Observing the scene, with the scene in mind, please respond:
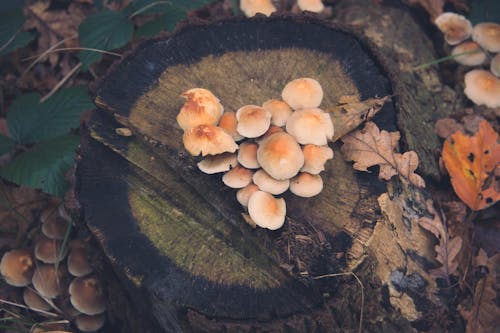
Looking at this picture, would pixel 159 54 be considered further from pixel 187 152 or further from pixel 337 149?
pixel 337 149

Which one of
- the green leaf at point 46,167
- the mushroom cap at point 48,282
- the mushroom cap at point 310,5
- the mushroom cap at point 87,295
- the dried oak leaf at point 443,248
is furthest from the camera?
the mushroom cap at point 310,5

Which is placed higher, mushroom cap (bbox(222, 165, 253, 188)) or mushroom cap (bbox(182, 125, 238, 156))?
mushroom cap (bbox(182, 125, 238, 156))

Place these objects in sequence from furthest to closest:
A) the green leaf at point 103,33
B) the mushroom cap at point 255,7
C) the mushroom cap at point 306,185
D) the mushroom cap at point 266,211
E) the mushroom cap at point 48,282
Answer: the mushroom cap at point 255,7
the green leaf at point 103,33
the mushroom cap at point 48,282
the mushroom cap at point 306,185
the mushroom cap at point 266,211

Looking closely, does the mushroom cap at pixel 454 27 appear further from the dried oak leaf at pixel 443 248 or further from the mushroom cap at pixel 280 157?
the mushroom cap at pixel 280 157

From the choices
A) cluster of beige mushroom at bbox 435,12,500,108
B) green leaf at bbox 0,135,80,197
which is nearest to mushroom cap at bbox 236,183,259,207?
green leaf at bbox 0,135,80,197

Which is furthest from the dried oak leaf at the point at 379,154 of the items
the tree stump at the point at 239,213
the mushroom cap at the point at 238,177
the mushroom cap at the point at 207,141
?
the mushroom cap at the point at 207,141

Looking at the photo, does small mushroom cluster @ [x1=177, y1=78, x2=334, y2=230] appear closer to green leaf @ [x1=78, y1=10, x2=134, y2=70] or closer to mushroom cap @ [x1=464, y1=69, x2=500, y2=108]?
green leaf @ [x1=78, y1=10, x2=134, y2=70]
